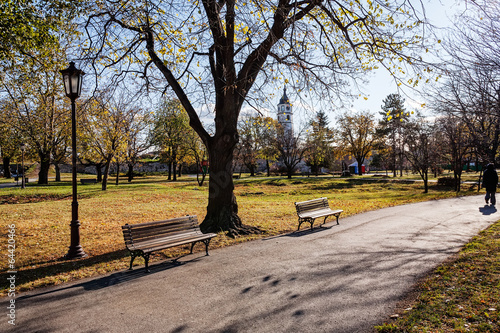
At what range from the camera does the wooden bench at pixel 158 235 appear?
584 centimetres

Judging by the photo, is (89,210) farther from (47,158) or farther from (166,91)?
(47,158)

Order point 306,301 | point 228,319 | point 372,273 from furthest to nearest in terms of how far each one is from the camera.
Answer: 1. point 372,273
2. point 306,301
3. point 228,319

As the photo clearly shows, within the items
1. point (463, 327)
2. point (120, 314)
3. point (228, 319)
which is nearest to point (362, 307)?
point (463, 327)

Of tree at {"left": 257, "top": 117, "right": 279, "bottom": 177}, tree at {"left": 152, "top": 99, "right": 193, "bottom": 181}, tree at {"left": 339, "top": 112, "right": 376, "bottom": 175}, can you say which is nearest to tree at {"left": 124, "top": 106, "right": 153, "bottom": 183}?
tree at {"left": 152, "top": 99, "right": 193, "bottom": 181}

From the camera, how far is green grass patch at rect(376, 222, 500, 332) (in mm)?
3445

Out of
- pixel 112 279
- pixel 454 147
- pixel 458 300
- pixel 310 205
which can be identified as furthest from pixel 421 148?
pixel 112 279

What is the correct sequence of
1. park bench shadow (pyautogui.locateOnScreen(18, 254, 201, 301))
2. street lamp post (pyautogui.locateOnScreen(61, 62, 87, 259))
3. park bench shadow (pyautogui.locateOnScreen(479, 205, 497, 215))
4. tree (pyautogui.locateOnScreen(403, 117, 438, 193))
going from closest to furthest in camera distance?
1. park bench shadow (pyautogui.locateOnScreen(18, 254, 201, 301))
2. street lamp post (pyautogui.locateOnScreen(61, 62, 87, 259))
3. park bench shadow (pyautogui.locateOnScreen(479, 205, 497, 215))
4. tree (pyautogui.locateOnScreen(403, 117, 438, 193))

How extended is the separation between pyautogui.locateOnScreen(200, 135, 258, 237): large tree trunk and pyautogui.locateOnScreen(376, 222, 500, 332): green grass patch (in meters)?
5.06

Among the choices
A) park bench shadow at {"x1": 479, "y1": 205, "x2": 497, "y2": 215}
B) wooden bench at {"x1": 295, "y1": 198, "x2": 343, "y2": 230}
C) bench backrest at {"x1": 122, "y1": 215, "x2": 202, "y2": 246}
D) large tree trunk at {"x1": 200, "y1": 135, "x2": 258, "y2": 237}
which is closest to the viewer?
bench backrest at {"x1": 122, "y1": 215, "x2": 202, "y2": 246}

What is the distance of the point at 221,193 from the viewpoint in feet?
29.5

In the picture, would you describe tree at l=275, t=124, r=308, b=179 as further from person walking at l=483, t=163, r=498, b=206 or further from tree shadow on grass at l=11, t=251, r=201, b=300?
tree shadow on grass at l=11, t=251, r=201, b=300

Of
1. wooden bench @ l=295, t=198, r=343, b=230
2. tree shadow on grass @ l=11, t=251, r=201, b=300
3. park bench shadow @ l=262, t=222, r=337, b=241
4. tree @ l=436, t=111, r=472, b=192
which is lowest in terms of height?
tree shadow on grass @ l=11, t=251, r=201, b=300

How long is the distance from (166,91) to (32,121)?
67.9ft

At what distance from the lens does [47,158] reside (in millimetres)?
27000
